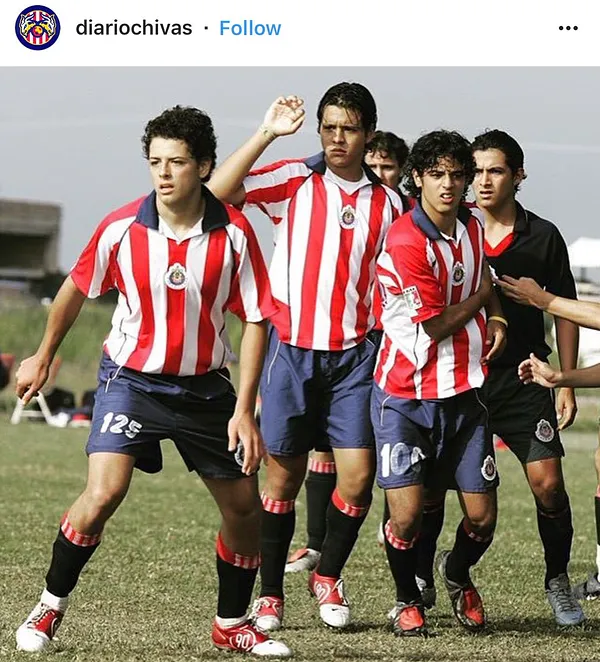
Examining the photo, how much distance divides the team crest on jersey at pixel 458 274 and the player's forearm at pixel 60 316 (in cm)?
141

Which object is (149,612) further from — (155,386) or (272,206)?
(272,206)

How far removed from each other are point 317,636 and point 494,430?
110 cm

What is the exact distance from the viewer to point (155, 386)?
5074mm

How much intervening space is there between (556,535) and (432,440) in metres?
0.89

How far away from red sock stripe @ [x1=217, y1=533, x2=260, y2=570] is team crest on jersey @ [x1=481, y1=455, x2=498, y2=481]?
907 mm

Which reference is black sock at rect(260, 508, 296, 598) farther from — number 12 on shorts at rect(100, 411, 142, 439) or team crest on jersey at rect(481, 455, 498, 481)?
number 12 on shorts at rect(100, 411, 142, 439)

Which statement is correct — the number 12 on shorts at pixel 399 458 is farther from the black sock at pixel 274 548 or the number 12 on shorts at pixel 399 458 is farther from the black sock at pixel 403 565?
the black sock at pixel 274 548

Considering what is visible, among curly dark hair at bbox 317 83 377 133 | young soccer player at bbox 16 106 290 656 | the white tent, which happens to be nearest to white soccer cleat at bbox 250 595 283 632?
young soccer player at bbox 16 106 290 656

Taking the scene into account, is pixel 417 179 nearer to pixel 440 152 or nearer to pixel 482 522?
pixel 440 152

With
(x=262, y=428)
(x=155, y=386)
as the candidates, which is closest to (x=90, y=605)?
(x=262, y=428)

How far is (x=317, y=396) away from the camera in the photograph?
580 centimetres

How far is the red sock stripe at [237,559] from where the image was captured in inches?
208
